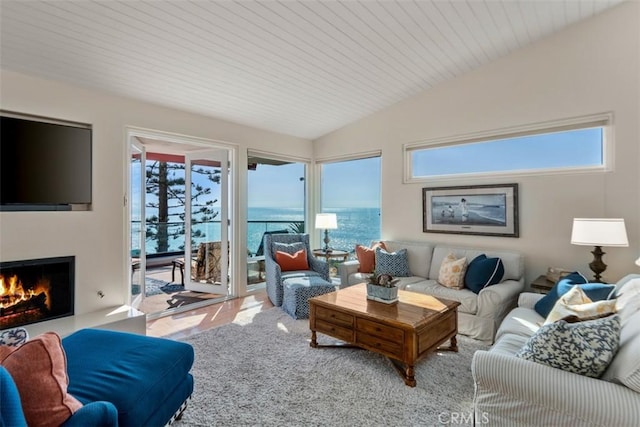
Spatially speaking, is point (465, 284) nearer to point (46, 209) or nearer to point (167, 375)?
point (167, 375)

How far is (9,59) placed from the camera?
2.59 m

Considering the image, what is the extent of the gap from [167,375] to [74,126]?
2663 millimetres

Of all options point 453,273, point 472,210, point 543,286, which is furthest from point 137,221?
point 543,286

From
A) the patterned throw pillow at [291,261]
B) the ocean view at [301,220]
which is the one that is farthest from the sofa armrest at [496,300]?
the patterned throw pillow at [291,261]

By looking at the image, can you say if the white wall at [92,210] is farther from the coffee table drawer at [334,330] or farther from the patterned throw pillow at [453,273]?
the patterned throw pillow at [453,273]

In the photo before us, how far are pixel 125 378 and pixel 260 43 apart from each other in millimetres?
2694

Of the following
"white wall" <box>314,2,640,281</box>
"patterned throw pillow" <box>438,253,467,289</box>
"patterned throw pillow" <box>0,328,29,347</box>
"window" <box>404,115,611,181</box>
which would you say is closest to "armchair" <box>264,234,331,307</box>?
"white wall" <box>314,2,640,281</box>

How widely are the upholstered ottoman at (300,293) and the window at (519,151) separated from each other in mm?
1992

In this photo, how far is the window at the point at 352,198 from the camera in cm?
504

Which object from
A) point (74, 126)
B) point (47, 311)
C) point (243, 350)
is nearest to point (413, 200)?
point (243, 350)

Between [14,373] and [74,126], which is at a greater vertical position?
[74,126]

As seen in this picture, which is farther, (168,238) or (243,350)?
(168,238)

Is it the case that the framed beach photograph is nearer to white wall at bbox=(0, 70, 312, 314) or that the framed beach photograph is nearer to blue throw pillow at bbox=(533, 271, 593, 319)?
blue throw pillow at bbox=(533, 271, 593, 319)

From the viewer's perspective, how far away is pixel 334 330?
2.80 meters
